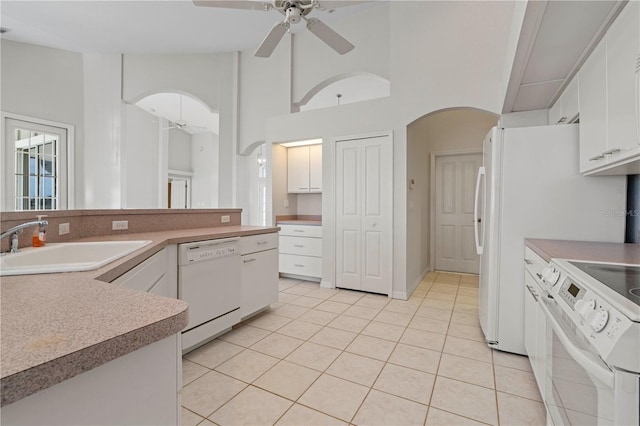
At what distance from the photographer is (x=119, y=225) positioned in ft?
7.67

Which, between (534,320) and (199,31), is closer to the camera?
(534,320)

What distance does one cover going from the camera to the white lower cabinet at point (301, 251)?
4.21 metres

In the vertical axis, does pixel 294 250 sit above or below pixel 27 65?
below

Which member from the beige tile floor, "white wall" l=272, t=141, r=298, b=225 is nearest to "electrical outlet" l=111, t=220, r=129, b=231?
the beige tile floor

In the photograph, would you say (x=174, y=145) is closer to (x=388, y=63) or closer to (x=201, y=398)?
(x=388, y=63)

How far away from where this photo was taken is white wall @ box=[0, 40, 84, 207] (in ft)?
13.7

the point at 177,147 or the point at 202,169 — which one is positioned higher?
the point at 177,147

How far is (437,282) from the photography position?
14.1ft

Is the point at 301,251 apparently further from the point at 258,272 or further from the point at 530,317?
the point at 530,317

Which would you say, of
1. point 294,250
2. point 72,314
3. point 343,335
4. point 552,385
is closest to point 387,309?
point 343,335

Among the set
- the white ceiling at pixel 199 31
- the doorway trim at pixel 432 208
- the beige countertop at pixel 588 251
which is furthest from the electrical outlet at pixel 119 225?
the doorway trim at pixel 432 208

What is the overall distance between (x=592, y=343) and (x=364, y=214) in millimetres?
2942

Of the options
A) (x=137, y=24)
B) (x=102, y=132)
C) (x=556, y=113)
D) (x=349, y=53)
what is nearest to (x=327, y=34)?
(x=349, y=53)

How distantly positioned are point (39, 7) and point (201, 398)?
5177mm
